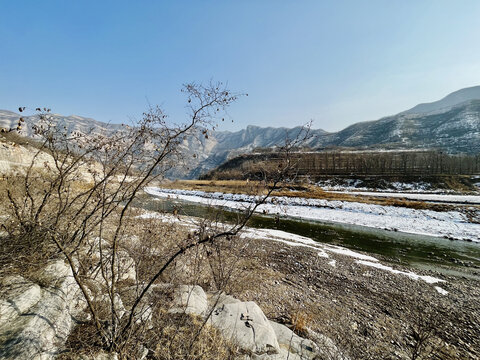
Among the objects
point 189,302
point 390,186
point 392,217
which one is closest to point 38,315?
point 189,302

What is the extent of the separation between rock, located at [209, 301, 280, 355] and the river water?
565cm

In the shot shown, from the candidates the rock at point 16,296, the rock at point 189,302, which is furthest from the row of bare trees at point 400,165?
the rock at point 16,296

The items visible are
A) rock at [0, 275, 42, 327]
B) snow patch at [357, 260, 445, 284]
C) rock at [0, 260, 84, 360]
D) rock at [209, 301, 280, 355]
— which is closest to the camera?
rock at [0, 260, 84, 360]

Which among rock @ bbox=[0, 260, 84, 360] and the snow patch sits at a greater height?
rock @ bbox=[0, 260, 84, 360]

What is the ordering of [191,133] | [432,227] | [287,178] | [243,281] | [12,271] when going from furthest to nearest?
[432,227] < [243,281] < [191,133] < [12,271] < [287,178]

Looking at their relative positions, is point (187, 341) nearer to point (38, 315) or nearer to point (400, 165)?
point (38, 315)

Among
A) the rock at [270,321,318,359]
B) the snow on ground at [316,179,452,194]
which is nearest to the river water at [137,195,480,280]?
the rock at [270,321,318,359]

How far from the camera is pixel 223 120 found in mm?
3867

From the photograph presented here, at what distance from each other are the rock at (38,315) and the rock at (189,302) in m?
1.88

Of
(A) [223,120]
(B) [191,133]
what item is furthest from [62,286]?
(A) [223,120]

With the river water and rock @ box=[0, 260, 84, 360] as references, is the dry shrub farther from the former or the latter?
the river water

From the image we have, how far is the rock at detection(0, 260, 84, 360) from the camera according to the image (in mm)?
2607

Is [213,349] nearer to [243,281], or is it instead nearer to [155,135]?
[155,135]

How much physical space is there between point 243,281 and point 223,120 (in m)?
7.37
